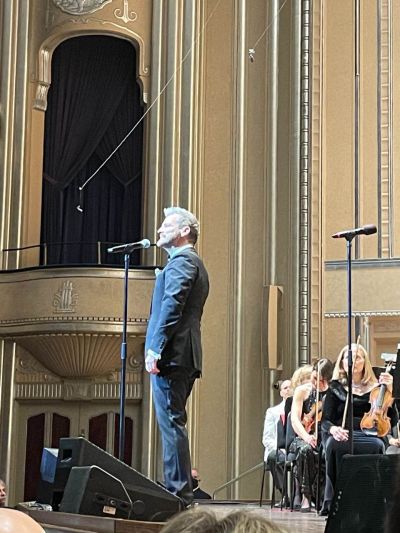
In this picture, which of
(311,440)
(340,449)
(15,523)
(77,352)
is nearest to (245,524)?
(15,523)

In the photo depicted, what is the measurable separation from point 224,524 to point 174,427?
11.8ft

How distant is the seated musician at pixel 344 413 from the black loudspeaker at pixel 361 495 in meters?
3.85

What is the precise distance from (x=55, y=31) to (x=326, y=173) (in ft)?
12.1

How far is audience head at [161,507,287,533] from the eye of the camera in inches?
55.4

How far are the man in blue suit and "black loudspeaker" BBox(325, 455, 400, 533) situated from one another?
2235 millimetres

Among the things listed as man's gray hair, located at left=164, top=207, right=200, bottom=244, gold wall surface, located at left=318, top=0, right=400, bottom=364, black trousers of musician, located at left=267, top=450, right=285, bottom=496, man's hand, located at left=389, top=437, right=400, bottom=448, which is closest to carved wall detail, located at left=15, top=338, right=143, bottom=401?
gold wall surface, located at left=318, top=0, right=400, bottom=364

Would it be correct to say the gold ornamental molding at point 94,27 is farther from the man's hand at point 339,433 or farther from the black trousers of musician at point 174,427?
the black trousers of musician at point 174,427

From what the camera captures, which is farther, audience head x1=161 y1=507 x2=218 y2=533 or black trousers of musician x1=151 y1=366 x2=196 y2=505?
black trousers of musician x1=151 y1=366 x2=196 y2=505

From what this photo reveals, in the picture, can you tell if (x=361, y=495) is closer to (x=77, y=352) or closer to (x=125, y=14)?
(x=77, y=352)

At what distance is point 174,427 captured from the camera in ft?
16.4

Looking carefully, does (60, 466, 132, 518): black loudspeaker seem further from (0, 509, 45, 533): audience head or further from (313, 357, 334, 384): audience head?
(313, 357, 334, 384): audience head

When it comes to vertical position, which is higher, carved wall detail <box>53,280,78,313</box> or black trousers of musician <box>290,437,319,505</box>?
carved wall detail <box>53,280,78,313</box>

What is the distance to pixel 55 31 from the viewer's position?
12500mm

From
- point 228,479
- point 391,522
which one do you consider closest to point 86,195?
point 228,479
